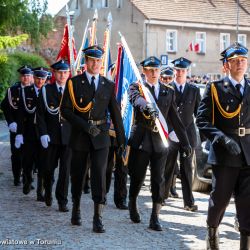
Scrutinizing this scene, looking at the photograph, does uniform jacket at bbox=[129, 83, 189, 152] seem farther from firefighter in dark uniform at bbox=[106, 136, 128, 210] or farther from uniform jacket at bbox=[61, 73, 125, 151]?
firefighter in dark uniform at bbox=[106, 136, 128, 210]

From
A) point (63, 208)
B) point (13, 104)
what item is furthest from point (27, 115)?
point (63, 208)

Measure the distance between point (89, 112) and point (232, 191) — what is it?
2128 mm

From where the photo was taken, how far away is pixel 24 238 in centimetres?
766

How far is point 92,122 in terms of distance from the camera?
8.40 meters

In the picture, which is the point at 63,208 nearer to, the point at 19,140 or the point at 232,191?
the point at 19,140

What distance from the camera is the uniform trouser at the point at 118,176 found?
1007cm

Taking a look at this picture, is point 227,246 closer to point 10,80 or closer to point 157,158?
point 157,158

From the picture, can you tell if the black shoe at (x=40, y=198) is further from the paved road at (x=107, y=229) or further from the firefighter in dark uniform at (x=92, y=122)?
the firefighter in dark uniform at (x=92, y=122)

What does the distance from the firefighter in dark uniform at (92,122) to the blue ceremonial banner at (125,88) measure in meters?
1.22

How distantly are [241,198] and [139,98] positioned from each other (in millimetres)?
1970

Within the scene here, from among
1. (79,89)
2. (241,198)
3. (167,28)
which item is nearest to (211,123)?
(241,198)

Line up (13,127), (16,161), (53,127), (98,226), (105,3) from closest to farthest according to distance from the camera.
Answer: (98,226) → (53,127) → (13,127) → (16,161) → (105,3)

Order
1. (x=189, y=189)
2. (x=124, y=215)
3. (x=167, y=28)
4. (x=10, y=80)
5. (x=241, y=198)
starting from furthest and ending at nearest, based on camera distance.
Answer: (x=167, y=28) < (x=10, y=80) < (x=189, y=189) < (x=124, y=215) < (x=241, y=198)

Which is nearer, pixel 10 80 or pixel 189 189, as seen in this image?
pixel 189 189
